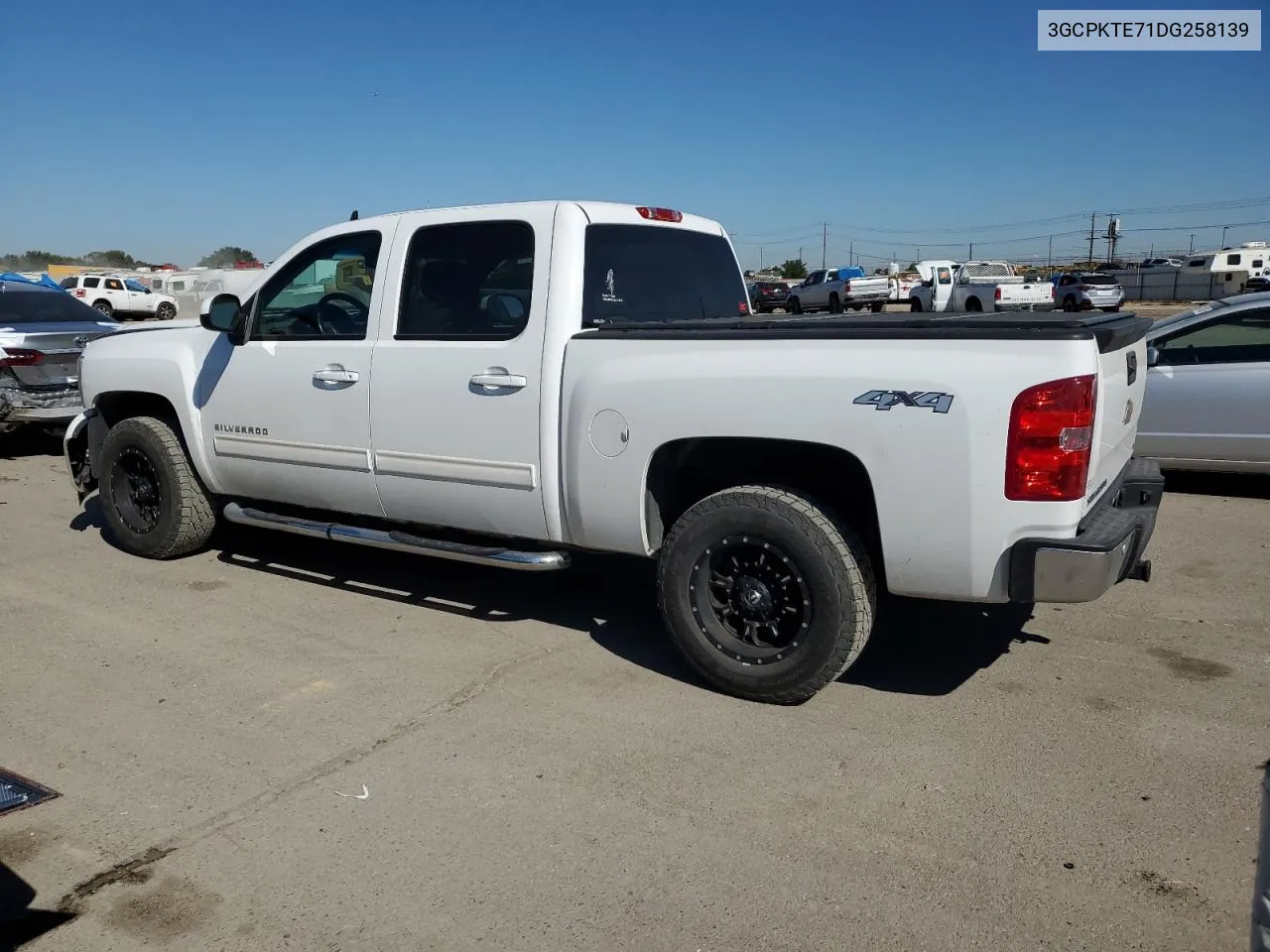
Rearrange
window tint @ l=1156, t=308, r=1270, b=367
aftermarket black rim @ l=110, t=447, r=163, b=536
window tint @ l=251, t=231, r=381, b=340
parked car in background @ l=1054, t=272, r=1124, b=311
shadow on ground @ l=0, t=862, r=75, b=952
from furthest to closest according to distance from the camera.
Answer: parked car in background @ l=1054, t=272, r=1124, b=311
window tint @ l=1156, t=308, r=1270, b=367
aftermarket black rim @ l=110, t=447, r=163, b=536
window tint @ l=251, t=231, r=381, b=340
shadow on ground @ l=0, t=862, r=75, b=952

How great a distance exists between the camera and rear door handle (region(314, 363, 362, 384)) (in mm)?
5363

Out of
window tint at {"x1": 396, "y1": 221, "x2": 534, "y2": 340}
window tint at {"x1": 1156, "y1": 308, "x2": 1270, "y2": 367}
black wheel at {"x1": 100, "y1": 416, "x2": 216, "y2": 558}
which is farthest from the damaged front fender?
window tint at {"x1": 1156, "y1": 308, "x2": 1270, "y2": 367}

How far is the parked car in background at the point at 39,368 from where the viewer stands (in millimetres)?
9977

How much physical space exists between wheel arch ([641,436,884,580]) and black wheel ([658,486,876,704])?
19 centimetres

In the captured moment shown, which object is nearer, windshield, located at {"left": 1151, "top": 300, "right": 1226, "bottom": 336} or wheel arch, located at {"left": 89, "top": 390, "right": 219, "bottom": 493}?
wheel arch, located at {"left": 89, "top": 390, "right": 219, "bottom": 493}

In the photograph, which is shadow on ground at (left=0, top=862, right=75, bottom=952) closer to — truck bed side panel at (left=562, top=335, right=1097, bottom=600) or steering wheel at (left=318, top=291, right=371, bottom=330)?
truck bed side panel at (left=562, top=335, right=1097, bottom=600)

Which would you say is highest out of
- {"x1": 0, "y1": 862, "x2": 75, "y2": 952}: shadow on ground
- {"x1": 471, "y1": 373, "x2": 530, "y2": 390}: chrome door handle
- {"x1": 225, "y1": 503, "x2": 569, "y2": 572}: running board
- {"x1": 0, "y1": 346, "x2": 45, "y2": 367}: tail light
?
{"x1": 0, "y1": 346, "x2": 45, "y2": 367}: tail light

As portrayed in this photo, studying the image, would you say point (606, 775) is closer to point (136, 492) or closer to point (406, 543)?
point (406, 543)

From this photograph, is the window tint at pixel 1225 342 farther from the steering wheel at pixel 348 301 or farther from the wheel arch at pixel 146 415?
the wheel arch at pixel 146 415

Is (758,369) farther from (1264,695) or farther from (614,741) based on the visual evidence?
(1264,695)

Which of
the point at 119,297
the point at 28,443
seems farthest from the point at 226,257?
the point at 28,443

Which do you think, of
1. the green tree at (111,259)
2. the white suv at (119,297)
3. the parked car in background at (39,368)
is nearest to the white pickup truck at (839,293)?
the white suv at (119,297)

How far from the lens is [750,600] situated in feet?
14.3

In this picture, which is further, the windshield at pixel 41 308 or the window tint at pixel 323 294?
the windshield at pixel 41 308
